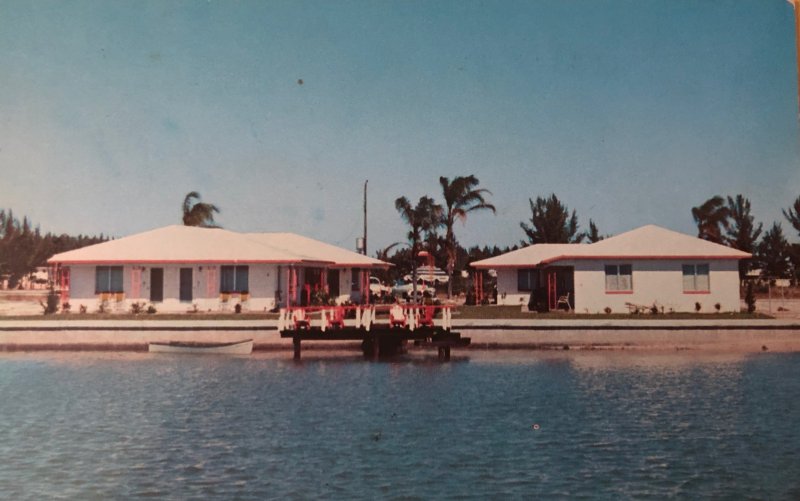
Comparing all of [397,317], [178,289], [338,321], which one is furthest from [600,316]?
[178,289]

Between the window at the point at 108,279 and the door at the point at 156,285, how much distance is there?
1.72m

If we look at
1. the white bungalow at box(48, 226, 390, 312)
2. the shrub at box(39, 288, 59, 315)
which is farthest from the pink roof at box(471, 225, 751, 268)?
the shrub at box(39, 288, 59, 315)

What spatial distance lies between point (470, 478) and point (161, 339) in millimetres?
23940

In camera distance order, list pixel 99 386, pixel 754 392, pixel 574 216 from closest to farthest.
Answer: pixel 754 392, pixel 99 386, pixel 574 216

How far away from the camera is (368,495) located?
1493 cm

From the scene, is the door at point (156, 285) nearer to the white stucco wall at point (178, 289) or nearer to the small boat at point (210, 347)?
the white stucco wall at point (178, 289)

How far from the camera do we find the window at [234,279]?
4512 centimetres

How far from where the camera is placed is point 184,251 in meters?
45.0

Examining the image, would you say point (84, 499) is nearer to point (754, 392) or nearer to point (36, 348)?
point (754, 392)

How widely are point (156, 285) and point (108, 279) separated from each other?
8.55 ft

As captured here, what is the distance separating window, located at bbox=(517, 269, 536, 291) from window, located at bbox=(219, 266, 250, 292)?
18367 millimetres

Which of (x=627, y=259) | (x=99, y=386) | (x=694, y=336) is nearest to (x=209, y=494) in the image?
(x=99, y=386)

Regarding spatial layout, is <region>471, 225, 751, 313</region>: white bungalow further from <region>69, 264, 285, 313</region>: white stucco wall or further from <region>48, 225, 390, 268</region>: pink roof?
<region>69, 264, 285, 313</region>: white stucco wall

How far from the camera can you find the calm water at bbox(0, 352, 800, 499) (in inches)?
616
